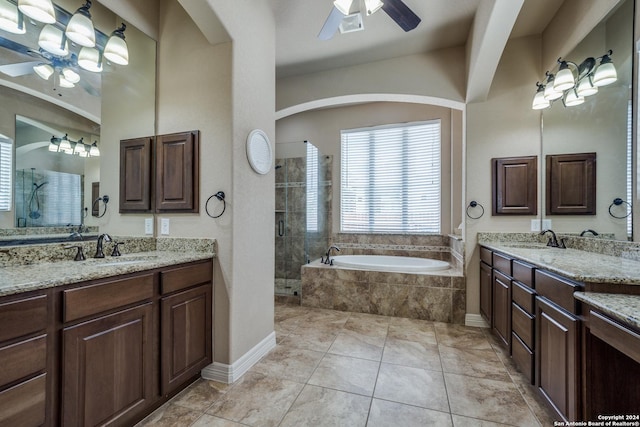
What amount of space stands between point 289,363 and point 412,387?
2.99 ft

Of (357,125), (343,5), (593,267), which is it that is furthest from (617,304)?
(357,125)

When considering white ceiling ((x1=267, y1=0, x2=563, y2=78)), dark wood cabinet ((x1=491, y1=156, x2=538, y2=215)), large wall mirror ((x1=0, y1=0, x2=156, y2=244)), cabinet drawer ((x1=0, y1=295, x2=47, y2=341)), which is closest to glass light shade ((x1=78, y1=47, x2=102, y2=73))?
large wall mirror ((x1=0, y1=0, x2=156, y2=244))

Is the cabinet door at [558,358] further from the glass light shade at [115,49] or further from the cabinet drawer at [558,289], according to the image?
the glass light shade at [115,49]

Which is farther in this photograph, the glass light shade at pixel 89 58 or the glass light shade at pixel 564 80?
the glass light shade at pixel 564 80

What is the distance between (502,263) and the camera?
230 cm

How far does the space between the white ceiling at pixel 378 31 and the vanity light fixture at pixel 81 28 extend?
1385mm

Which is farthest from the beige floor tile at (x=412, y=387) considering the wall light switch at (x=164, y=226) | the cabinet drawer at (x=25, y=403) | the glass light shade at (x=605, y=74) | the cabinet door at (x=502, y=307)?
the glass light shade at (x=605, y=74)

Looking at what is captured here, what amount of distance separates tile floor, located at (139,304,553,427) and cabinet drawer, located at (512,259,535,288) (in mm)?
714

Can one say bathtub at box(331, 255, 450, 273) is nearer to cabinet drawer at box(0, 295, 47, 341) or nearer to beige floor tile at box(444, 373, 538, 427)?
beige floor tile at box(444, 373, 538, 427)

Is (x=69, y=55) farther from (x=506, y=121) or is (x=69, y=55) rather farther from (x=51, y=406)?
(x=506, y=121)

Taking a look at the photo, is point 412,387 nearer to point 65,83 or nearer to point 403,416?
point 403,416

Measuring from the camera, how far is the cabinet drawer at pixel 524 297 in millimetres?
1758

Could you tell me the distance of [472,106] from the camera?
296 centimetres

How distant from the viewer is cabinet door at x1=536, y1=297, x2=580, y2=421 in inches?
51.1
